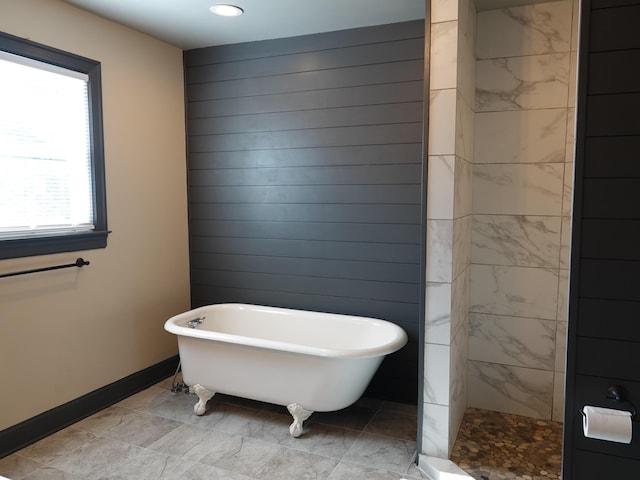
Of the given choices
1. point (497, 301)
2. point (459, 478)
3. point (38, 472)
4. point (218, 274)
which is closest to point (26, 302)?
point (38, 472)

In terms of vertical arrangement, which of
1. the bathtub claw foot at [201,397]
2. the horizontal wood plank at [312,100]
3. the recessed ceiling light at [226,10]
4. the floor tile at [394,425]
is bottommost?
the floor tile at [394,425]


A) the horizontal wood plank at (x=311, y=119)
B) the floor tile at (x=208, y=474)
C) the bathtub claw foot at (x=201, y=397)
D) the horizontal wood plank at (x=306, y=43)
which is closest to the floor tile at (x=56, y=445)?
the bathtub claw foot at (x=201, y=397)

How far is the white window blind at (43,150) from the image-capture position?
2469 mm

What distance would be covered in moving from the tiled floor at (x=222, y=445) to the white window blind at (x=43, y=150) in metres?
1.20

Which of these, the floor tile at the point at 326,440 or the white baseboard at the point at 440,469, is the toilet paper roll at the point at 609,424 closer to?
the white baseboard at the point at 440,469

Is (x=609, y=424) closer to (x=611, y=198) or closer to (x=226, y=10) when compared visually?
(x=611, y=198)

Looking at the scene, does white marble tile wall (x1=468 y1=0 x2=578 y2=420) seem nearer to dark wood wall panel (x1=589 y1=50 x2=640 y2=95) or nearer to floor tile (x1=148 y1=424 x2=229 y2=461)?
dark wood wall panel (x1=589 y1=50 x2=640 y2=95)

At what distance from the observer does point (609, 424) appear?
58.9 inches

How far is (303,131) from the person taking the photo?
3322 millimetres

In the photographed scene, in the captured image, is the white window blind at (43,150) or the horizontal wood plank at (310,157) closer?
the white window blind at (43,150)

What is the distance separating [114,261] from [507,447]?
2.64m

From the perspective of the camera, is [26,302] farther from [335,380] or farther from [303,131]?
[303,131]

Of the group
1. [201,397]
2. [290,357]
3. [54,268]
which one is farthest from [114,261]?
[290,357]

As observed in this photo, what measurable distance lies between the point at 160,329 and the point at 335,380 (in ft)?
5.18
